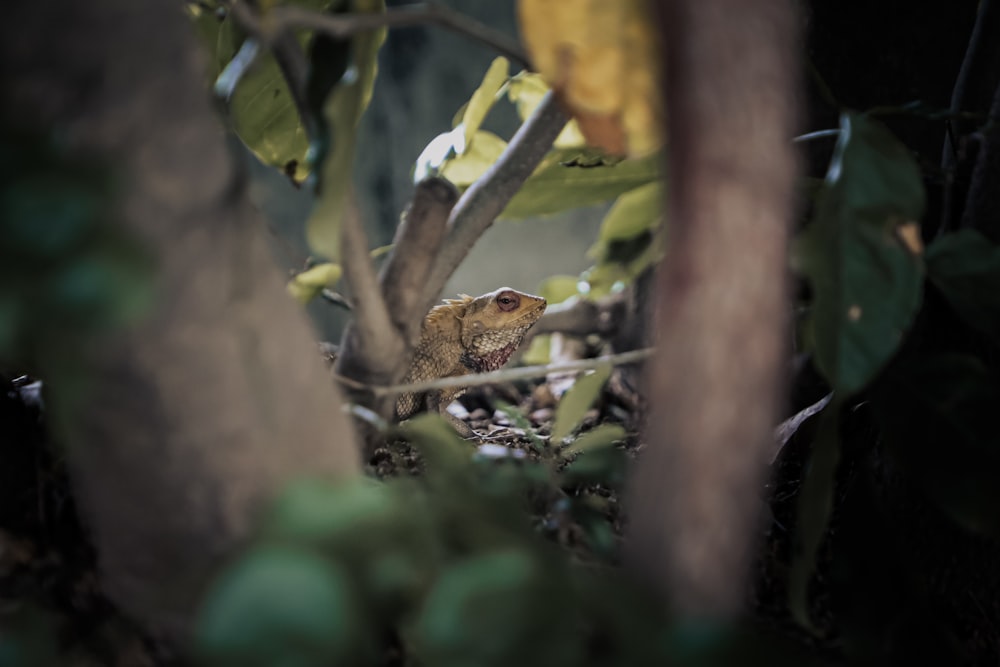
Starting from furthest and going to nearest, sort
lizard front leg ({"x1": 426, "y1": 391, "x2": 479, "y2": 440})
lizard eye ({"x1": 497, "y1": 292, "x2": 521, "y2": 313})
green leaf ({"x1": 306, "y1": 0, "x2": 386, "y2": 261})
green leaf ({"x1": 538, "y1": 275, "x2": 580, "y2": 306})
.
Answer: lizard eye ({"x1": 497, "y1": 292, "x2": 521, "y2": 313})
lizard front leg ({"x1": 426, "y1": 391, "x2": 479, "y2": 440})
green leaf ({"x1": 538, "y1": 275, "x2": 580, "y2": 306})
green leaf ({"x1": 306, "y1": 0, "x2": 386, "y2": 261})

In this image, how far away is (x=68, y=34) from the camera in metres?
0.35

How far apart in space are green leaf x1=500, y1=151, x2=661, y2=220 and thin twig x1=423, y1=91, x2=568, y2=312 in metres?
0.14

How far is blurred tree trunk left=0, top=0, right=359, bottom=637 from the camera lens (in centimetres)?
35

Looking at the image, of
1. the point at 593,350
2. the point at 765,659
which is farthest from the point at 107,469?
the point at 593,350

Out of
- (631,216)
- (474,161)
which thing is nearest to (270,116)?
(474,161)

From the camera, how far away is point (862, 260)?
17.5 inches

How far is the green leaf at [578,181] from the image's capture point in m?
0.85

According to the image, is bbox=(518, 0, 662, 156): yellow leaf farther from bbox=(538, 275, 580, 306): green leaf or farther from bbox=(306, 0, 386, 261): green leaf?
bbox=(538, 275, 580, 306): green leaf

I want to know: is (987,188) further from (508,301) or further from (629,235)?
(508,301)

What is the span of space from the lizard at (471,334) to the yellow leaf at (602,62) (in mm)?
1402

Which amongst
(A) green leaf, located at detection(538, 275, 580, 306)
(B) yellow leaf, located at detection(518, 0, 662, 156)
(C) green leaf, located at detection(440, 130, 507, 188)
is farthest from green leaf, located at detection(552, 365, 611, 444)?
(A) green leaf, located at detection(538, 275, 580, 306)

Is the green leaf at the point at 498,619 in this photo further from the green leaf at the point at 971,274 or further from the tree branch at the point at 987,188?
the tree branch at the point at 987,188

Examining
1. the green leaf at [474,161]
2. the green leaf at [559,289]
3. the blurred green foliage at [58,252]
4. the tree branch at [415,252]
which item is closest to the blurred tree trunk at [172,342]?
the blurred green foliage at [58,252]

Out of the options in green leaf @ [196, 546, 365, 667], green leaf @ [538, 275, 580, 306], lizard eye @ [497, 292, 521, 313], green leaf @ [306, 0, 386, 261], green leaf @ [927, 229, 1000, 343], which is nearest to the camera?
green leaf @ [196, 546, 365, 667]
